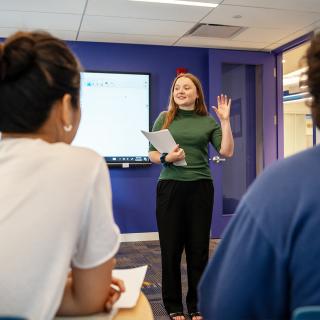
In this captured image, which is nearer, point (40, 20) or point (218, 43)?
point (40, 20)

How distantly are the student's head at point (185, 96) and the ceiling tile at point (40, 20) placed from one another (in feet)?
6.58

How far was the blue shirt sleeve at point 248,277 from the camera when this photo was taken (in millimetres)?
761

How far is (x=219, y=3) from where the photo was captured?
12.0ft

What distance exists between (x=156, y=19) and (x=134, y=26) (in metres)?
0.33

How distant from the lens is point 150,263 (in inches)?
158

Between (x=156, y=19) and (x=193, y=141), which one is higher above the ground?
(x=156, y=19)

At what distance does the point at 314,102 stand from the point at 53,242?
598 mm

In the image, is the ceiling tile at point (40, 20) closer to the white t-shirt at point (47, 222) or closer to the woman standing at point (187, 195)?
the woman standing at point (187, 195)

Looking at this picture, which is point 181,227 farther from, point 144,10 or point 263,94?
point 263,94

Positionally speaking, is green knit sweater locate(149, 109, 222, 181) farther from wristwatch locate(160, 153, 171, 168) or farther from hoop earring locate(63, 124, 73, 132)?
hoop earring locate(63, 124, 73, 132)

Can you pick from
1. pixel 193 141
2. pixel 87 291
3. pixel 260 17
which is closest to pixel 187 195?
pixel 193 141

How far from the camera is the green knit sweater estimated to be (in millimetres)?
2415

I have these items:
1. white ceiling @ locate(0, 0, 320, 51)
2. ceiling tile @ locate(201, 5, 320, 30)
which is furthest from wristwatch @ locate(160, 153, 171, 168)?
ceiling tile @ locate(201, 5, 320, 30)

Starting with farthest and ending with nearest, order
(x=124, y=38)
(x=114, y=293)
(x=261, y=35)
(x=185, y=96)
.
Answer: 1. (x=124, y=38)
2. (x=261, y=35)
3. (x=185, y=96)
4. (x=114, y=293)
